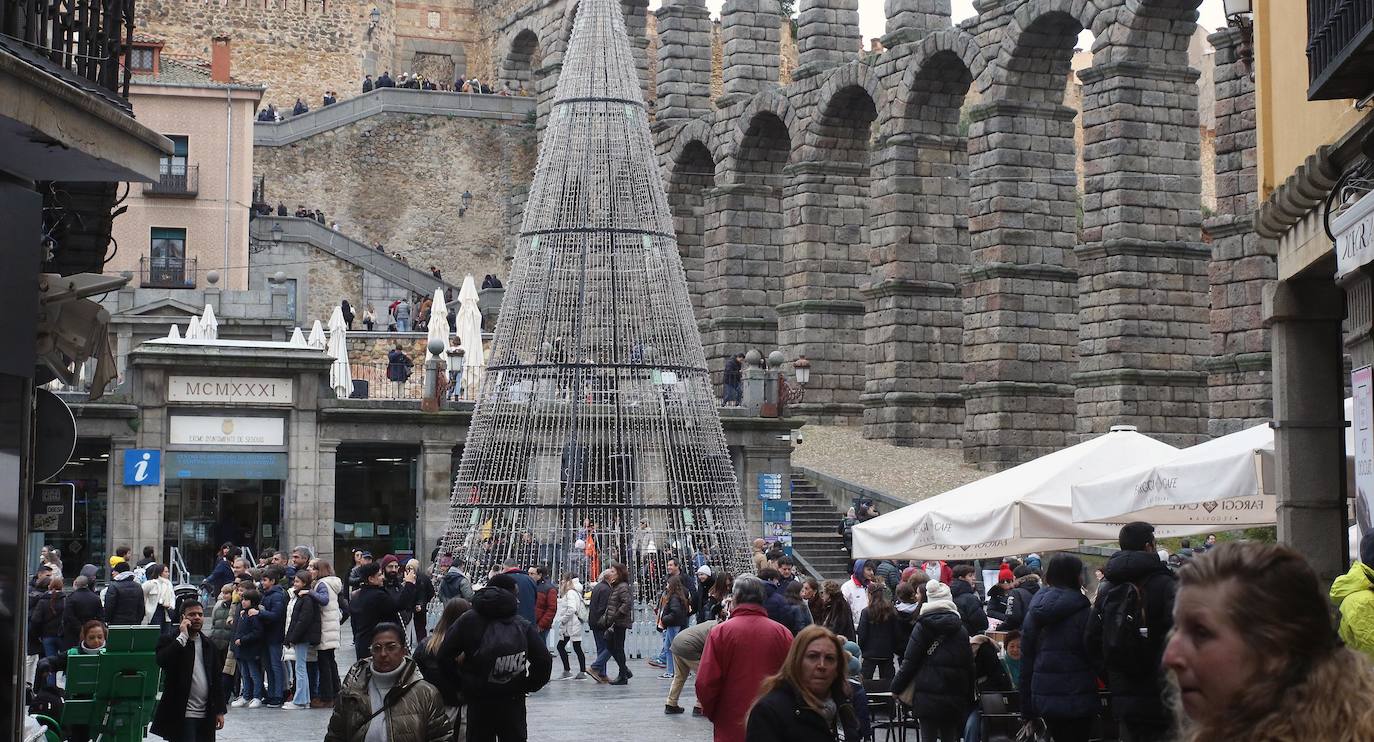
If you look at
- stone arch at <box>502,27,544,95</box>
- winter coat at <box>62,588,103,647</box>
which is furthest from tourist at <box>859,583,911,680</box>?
stone arch at <box>502,27,544,95</box>

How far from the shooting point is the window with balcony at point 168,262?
42938 millimetres

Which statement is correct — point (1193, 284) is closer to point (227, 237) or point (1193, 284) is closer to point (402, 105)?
point (227, 237)

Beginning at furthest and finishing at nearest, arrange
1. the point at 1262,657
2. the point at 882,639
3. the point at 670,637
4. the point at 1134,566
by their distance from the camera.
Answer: the point at 670,637 → the point at 882,639 → the point at 1134,566 → the point at 1262,657

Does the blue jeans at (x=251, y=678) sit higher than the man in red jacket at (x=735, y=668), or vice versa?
the man in red jacket at (x=735, y=668)

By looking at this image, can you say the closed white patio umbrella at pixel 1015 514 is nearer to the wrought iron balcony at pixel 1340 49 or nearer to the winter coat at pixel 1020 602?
the winter coat at pixel 1020 602

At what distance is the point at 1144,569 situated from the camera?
905 cm

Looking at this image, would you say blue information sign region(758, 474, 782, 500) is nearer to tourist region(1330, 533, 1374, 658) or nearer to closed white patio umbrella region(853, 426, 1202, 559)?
closed white patio umbrella region(853, 426, 1202, 559)

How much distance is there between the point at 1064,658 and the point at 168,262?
117 feet

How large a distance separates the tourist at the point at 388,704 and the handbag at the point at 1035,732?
13.3 feet

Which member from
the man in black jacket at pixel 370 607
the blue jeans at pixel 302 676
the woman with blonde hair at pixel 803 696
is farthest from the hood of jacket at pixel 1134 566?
the blue jeans at pixel 302 676

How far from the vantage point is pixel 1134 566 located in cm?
904

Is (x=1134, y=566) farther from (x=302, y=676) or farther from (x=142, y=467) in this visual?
(x=142, y=467)

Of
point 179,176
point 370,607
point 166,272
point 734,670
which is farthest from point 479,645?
point 179,176

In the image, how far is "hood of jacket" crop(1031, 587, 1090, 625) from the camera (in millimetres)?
10141
